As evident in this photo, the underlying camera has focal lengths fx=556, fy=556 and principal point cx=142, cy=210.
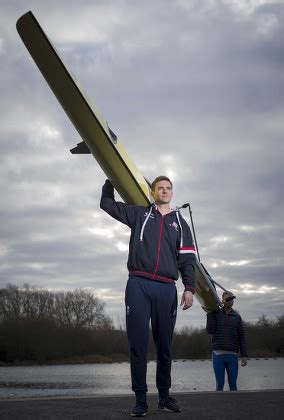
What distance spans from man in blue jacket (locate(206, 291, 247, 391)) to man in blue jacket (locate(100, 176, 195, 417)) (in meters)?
3.72

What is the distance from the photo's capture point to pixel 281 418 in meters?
4.04

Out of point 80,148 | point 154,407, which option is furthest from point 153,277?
point 80,148

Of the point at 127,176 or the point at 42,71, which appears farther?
the point at 127,176

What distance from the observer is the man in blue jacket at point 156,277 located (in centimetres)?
456

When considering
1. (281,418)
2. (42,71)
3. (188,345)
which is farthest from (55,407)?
(188,345)

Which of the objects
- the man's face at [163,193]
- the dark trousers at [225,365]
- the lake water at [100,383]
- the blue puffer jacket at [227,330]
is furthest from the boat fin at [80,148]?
the lake water at [100,383]

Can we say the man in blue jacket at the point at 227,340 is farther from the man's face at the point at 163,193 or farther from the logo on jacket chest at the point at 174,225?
the man's face at the point at 163,193

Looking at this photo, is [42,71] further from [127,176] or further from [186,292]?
[186,292]

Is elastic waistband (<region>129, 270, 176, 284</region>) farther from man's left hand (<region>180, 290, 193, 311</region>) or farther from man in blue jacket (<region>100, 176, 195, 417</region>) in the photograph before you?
man's left hand (<region>180, 290, 193, 311</region>)

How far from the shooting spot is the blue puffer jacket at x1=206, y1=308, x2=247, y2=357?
8363mm

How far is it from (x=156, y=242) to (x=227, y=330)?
4.25 metres

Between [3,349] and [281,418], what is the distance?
160 feet

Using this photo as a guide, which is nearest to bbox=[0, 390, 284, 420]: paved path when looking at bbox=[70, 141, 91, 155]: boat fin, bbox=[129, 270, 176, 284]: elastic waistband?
bbox=[129, 270, 176, 284]: elastic waistband

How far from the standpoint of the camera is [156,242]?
15.6ft
